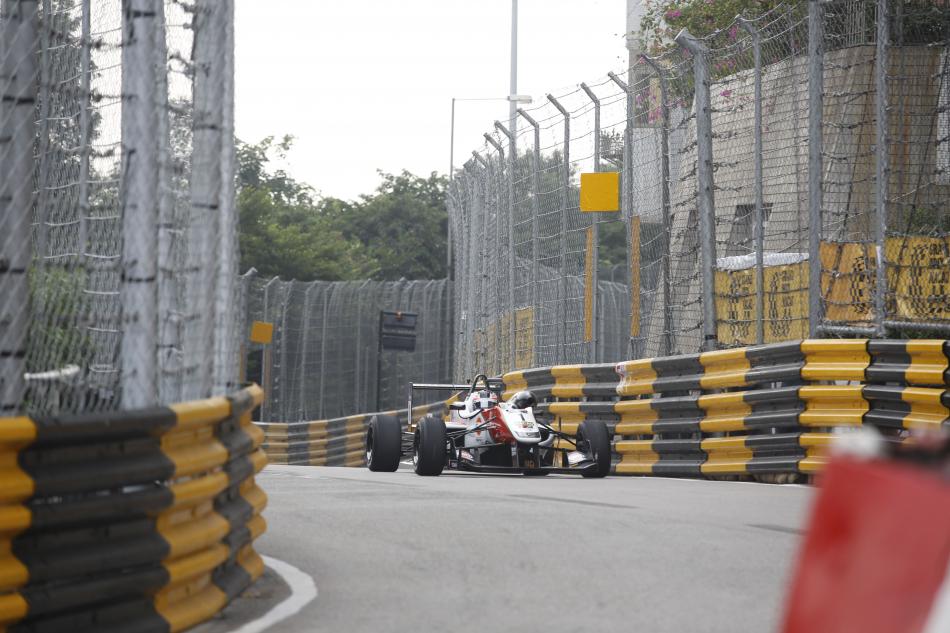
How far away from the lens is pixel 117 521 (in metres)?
4.98

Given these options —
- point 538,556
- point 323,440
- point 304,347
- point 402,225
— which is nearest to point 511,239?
point 323,440

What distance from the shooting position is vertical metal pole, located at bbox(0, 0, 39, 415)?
16.2 ft

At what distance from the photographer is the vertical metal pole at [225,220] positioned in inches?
270

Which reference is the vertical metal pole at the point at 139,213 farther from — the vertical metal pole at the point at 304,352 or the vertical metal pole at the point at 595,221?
the vertical metal pole at the point at 304,352

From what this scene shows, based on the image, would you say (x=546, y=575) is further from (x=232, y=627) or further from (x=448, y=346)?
(x=448, y=346)

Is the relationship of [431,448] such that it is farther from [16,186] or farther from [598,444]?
[16,186]

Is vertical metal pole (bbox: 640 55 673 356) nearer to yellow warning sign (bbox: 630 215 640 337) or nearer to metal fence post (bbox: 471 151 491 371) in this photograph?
yellow warning sign (bbox: 630 215 640 337)

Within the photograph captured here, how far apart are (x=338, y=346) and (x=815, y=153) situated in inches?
726

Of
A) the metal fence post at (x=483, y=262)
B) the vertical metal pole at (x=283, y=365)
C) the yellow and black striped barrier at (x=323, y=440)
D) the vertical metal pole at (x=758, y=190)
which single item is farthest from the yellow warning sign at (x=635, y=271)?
the vertical metal pole at (x=283, y=365)

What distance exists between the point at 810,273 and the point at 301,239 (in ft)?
135

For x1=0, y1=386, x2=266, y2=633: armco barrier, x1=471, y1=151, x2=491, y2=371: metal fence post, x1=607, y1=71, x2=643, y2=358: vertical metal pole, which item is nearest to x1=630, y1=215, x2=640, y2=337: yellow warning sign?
x1=607, y1=71, x2=643, y2=358: vertical metal pole

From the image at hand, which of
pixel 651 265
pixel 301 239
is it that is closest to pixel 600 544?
pixel 651 265

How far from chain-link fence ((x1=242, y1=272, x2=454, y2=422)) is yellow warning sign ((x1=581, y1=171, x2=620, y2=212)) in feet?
44.7

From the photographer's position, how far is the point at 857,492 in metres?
2.10
